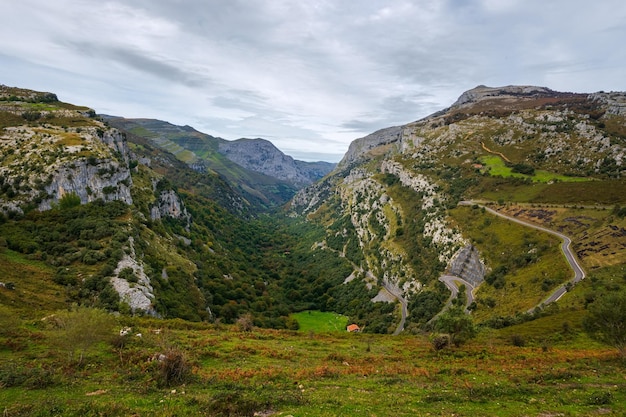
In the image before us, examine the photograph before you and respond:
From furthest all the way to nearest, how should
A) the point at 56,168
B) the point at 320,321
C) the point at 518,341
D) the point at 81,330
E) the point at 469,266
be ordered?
1. the point at 320,321
2. the point at 469,266
3. the point at 56,168
4. the point at 518,341
5. the point at 81,330

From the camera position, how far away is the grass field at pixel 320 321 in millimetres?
112519

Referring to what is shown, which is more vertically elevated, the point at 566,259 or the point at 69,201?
the point at 566,259

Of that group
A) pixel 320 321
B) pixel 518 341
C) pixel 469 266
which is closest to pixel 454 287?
pixel 469 266

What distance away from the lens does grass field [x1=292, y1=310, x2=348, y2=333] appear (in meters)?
113

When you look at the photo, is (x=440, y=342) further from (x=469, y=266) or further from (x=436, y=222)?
(x=436, y=222)

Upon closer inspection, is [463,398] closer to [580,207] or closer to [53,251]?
[53,251]

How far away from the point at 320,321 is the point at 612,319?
10107 cm

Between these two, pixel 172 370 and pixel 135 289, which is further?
pixel 135 289

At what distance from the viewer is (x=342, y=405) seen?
836 inches

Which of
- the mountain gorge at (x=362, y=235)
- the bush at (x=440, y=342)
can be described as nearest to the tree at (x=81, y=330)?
the mountain gorge at (x=362, y=235)

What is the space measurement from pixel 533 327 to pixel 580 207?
216 feet

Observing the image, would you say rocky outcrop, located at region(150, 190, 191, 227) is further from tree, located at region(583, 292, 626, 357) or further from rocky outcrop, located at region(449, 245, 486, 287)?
tree, located at region(583, 292, 626, 357)

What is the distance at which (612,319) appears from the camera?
32.5 metres

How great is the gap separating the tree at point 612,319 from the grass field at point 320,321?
83131mm
